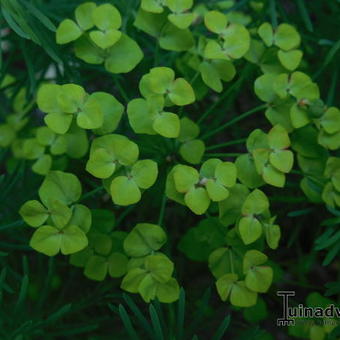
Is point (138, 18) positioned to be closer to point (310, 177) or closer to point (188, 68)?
point (188, 68)

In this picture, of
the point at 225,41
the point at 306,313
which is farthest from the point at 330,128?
the point at 306,313

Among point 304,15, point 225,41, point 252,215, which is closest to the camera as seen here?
point 252,215

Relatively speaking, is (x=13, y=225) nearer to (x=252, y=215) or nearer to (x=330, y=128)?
(x=252, y=215)

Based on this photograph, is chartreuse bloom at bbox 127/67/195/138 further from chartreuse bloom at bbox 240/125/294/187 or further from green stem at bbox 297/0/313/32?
green stem at bbox 297/0/313/32

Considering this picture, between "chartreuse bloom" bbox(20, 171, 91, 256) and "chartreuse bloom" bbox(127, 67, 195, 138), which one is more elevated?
"chartreuse bloom" bbox(127, 67, 195, 138)

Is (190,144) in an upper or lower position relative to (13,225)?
upper

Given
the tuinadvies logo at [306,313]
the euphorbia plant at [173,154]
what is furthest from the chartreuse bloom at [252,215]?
the tuinadvies logo at [306,313]

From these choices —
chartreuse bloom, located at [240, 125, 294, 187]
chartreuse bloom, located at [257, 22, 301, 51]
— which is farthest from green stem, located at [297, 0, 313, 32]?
chartreuse bloom, located at [240, 125, 294, 187]
